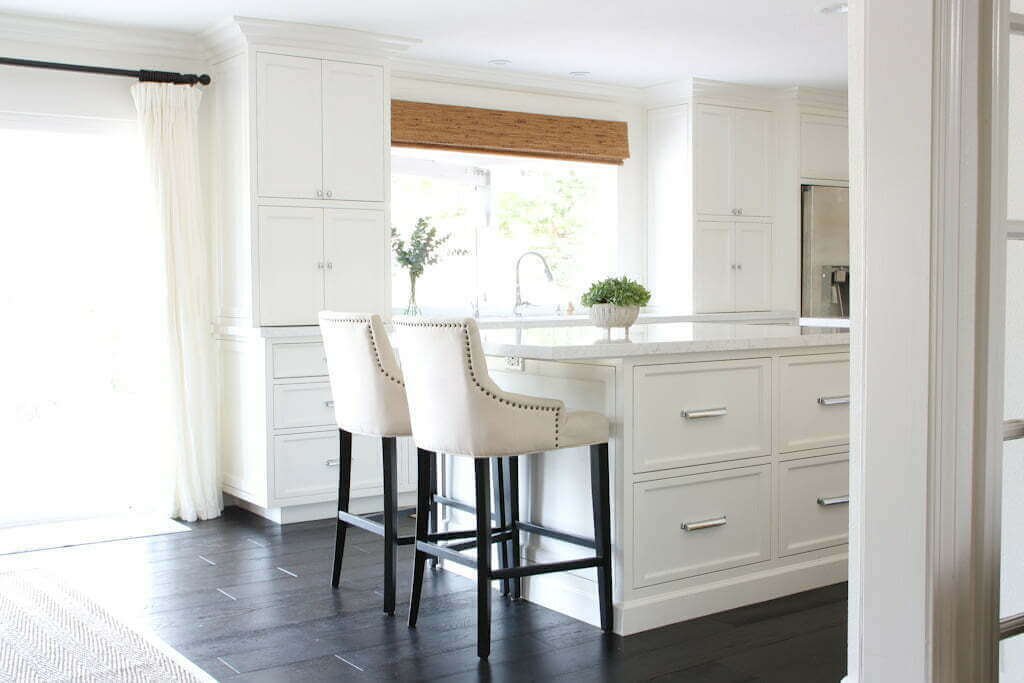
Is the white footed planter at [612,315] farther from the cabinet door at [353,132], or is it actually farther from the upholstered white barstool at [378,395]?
the cabinet door at [353,132]

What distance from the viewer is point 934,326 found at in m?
1.36

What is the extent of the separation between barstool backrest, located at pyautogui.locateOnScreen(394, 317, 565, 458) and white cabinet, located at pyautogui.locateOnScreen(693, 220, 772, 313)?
3.68 m

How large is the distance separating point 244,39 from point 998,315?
13.9ft

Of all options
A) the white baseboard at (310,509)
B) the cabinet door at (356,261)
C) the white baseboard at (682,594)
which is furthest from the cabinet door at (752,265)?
the white baseboard at (682,594)

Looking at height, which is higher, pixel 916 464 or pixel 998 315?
pixel 998 315

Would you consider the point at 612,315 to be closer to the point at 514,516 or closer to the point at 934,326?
the point at 514,516

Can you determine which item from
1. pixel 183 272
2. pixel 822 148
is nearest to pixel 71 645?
pixel 183 272

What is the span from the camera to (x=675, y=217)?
673 cm

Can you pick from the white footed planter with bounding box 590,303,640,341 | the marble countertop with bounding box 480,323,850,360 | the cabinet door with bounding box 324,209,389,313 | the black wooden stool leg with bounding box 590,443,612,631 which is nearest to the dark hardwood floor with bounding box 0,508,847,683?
the black wooden stool leg with bounding box 590,443,612,631

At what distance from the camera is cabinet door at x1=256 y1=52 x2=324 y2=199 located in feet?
16.5

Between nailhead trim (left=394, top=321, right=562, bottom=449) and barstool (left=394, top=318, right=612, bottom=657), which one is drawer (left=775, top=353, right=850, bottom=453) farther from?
nailhead trim (left=394, top=321, right=562, bottom=449)

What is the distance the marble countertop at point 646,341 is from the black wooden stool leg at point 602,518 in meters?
0.30

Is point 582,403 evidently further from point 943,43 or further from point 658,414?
point 943,43

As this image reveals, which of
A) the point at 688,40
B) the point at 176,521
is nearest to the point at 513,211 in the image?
the point at 688,40
